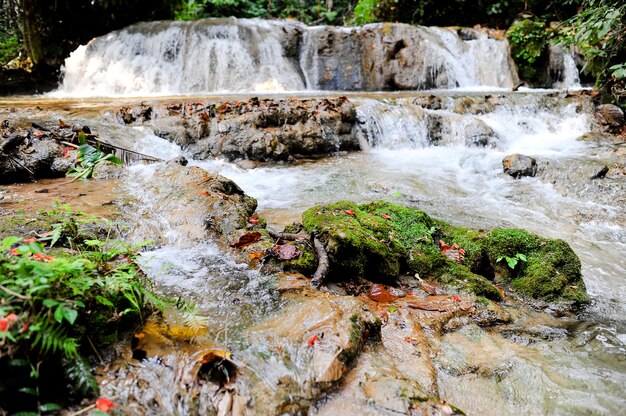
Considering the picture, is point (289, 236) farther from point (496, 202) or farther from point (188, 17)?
point (188, 17)

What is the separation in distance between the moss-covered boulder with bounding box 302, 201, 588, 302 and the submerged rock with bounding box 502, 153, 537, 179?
12.1 ft

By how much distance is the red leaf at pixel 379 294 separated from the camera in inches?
111

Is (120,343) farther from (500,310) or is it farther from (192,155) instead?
(192,155)

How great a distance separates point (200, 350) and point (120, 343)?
0.36m

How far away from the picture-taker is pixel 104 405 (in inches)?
56.0

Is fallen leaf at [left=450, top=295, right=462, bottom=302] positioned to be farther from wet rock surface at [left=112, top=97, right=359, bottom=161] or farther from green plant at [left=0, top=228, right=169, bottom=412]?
wet rock surface at [left=112, top=97, right=359, bottom=161]

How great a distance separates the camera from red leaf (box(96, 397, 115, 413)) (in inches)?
55.6

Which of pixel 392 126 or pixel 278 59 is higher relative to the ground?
pixel 278 59

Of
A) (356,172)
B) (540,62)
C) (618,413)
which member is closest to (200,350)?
(618,413)

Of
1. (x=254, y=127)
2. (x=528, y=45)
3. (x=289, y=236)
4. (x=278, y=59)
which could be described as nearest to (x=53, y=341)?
(x=289, y=236)

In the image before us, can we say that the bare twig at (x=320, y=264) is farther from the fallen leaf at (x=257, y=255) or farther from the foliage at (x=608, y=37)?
the foliage at (x=608, y=37)

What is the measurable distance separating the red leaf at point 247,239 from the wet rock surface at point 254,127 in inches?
167

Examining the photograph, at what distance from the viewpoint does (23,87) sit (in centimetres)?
1378

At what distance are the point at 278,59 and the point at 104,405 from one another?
14360 millimetres
